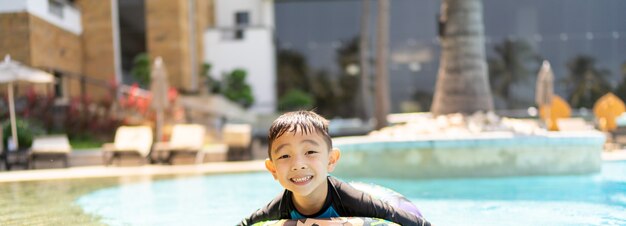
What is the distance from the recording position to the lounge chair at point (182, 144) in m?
12.6

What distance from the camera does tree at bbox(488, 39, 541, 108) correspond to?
1045 inches

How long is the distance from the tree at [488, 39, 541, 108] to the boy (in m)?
24.7

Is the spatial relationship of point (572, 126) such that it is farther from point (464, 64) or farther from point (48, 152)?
point (48, 152)

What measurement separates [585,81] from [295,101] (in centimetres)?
1307

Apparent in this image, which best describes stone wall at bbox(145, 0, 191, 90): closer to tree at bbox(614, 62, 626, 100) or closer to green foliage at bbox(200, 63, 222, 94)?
green foliage at bbox(200, 63, 222, 94)

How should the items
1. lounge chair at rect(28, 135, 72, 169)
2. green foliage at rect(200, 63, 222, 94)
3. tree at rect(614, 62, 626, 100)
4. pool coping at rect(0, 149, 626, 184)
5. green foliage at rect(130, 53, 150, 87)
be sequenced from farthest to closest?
tree at rect(614, 62, 626, 100), green foliage at rect(200, 63, 222, 94), green foliage at rect(130, 53, 150, 87), lounge chair at rect(28, 135, 72, 169), pool coping at rect(0, 149, 626, 184)

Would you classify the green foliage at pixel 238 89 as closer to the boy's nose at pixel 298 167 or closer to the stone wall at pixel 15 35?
the stone wall at pixel 15 35

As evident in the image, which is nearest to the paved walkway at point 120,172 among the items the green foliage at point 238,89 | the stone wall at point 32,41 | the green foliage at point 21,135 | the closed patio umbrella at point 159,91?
the green foliage at point 21,135

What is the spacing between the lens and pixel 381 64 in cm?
1603

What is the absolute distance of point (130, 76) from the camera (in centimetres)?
2475

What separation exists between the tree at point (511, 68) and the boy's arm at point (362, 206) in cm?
2468

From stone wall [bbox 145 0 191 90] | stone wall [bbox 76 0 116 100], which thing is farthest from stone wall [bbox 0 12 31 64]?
stone wall [bbox 145 0 191 90]

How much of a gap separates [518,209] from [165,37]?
20.3 metres

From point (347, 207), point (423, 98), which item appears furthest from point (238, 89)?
point (347, 207)
